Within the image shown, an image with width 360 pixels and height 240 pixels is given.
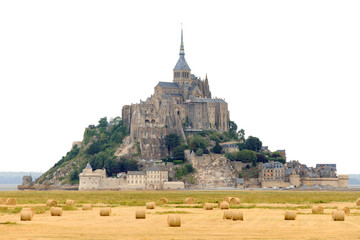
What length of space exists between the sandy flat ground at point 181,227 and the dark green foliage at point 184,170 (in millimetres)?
102641

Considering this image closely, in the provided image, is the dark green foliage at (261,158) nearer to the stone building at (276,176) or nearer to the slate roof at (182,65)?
the stone building at (276,176)

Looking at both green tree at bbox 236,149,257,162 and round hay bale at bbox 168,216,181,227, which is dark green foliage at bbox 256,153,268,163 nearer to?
green tree at bbox 236,149,257,162

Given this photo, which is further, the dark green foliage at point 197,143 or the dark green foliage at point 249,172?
the dark green foliage at point 197,143

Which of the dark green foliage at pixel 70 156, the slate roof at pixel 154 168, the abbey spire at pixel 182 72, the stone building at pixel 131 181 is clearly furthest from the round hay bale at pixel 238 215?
the abbey spire at pixel 182 72

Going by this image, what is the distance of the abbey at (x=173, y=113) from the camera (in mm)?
157000

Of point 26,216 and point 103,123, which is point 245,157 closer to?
point 103,123

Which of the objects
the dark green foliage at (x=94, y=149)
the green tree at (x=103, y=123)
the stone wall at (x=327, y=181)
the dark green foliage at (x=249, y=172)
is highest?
the green tree at (x=103, y=123)

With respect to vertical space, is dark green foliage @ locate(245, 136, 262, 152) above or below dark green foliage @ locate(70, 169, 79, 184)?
above

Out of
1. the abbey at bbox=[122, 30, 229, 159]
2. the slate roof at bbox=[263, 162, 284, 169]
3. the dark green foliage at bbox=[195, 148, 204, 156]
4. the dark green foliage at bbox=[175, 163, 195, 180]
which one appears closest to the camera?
the dark green foliage at bbox=[175, 163, 195, 180]

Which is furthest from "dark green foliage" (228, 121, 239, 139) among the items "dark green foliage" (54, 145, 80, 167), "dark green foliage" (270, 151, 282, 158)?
"dark green foliage" (54, 145, 80, 167)

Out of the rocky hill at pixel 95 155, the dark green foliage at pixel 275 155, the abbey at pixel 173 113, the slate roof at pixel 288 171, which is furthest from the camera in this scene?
the dark green foliage at pixel 275 155

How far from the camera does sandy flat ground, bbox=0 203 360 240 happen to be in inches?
1363

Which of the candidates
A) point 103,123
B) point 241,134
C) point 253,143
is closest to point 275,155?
point 253,143

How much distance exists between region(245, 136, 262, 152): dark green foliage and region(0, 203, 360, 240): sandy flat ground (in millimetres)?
117230
